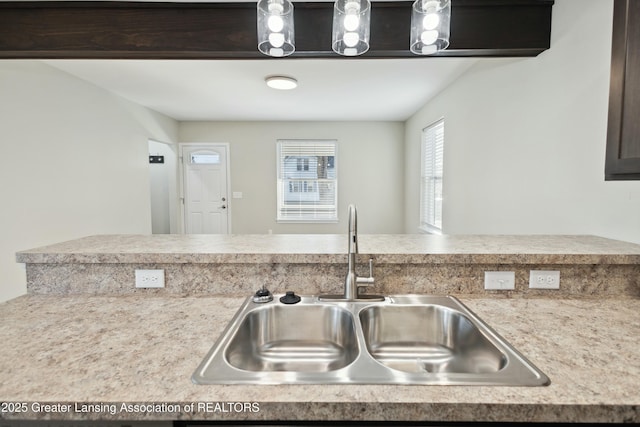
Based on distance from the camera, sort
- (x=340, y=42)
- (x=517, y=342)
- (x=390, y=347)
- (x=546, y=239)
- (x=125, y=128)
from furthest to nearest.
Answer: (x=125, y=128) < (x=546, y=239) < (x=340, y=42) < (x=390, y=347) < (x=517, y=342)

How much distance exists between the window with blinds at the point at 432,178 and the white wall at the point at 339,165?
1128 mm

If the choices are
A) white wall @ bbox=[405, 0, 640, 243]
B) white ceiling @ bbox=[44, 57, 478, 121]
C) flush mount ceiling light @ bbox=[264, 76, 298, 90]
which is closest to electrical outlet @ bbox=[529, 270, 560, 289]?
white wall @ bbox=[405, 0, 640, 243]

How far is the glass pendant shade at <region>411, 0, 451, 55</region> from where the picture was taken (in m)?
1.20

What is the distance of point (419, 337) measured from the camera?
1.12 m

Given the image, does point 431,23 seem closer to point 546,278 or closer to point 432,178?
point 546,278

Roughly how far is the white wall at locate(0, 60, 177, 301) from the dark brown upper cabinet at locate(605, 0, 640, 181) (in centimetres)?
402

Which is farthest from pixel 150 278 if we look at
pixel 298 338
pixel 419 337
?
pixel 419 337

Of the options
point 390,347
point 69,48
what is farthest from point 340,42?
point 69,48

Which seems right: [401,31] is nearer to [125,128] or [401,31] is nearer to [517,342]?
[517,342]

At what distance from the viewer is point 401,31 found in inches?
76.9

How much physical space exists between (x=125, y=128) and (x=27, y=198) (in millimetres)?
1755

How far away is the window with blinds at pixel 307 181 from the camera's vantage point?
558 centimetres

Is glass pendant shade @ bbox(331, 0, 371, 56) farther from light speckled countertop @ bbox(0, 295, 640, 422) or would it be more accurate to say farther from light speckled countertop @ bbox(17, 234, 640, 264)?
light speckled countertop @ bbox(0, 295, 640, 422)

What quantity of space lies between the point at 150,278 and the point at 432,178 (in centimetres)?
380
